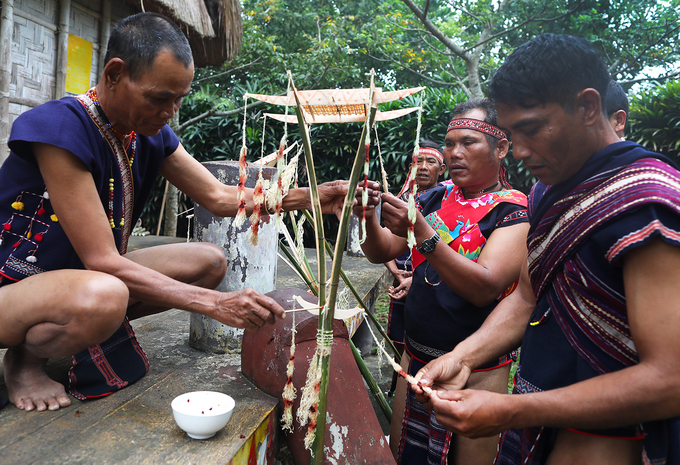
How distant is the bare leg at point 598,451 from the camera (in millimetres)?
1154

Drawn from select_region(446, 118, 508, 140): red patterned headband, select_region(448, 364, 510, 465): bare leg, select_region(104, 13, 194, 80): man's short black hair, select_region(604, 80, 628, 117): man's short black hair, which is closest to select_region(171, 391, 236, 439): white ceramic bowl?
select_region(448, 364, 510, 465): bare leg

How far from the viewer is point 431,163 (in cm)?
389

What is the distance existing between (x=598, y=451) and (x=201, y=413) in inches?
46.4

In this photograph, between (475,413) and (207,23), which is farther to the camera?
(207,23)

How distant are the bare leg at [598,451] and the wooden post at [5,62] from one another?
4.39m

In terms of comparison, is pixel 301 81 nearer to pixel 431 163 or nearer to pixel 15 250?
pixel 431 163

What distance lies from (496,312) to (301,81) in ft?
23.0

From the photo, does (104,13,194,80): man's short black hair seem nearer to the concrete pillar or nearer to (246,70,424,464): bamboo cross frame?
(246,70,424,464): bamboo cross frame

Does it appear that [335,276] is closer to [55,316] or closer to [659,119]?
[55,316]

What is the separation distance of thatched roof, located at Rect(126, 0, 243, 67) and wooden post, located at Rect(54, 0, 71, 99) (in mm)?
693

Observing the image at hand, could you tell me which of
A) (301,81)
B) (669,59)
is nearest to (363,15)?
(301,81)

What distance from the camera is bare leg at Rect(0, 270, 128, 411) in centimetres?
164

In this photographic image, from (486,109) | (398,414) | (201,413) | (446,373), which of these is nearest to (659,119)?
(486,109)

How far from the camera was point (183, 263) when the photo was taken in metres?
2.24
